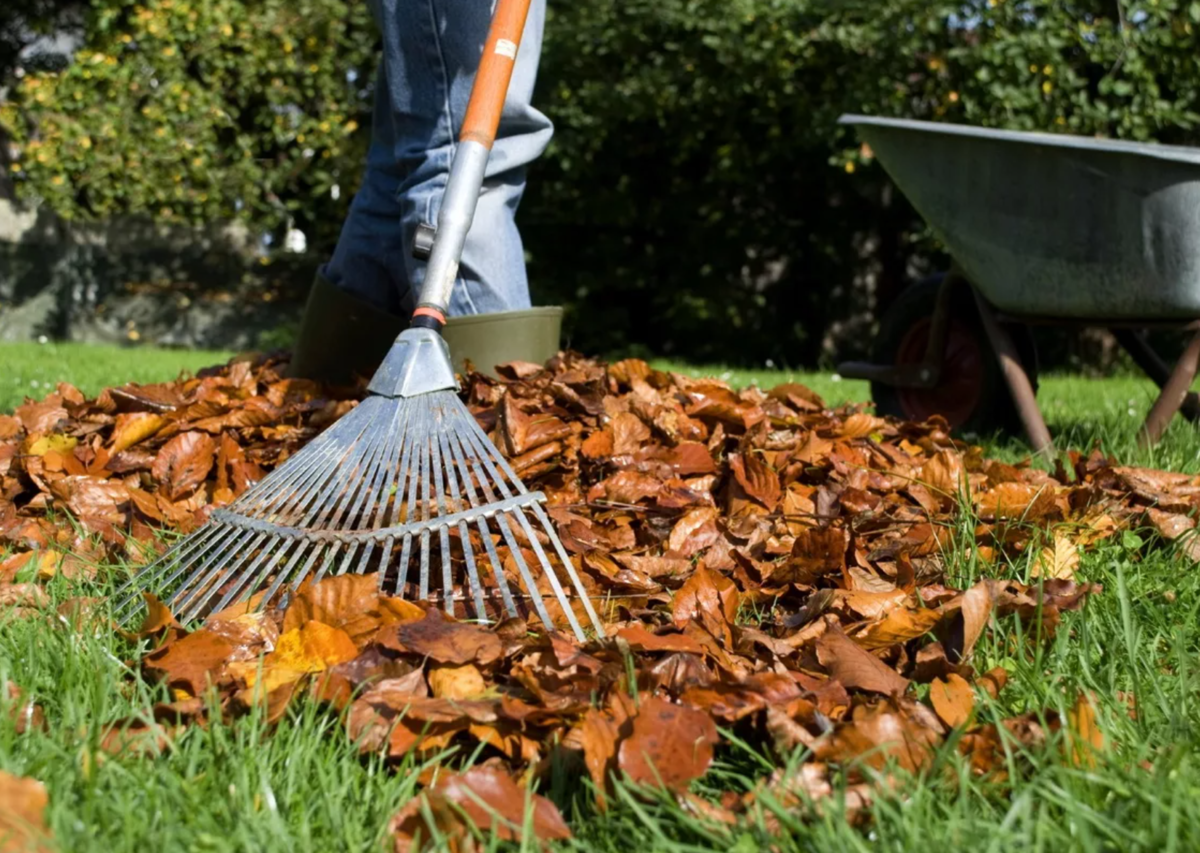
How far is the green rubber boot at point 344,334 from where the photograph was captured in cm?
274

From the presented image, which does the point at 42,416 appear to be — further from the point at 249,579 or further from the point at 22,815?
the point at 22,815

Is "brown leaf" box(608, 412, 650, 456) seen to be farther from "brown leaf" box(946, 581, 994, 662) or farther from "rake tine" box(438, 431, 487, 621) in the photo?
"brown leaf" box(946, 581, 994, 662)

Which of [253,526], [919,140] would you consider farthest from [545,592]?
[919,140]

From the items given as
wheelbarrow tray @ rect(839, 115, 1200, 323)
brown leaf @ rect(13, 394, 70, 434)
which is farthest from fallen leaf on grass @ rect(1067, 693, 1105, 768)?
brown leaf @ rect(13, 394, 70, 434)

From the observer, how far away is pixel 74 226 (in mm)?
8633

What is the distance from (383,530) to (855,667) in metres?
0.67

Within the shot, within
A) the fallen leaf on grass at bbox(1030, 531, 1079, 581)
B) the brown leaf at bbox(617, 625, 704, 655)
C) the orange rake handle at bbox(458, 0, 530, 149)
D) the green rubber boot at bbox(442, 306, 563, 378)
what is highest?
the orange rake handle at bbox(458, 0, 530, 149)

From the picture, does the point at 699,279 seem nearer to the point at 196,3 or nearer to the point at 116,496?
the point at 196,3

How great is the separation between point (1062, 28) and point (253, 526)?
5496mm

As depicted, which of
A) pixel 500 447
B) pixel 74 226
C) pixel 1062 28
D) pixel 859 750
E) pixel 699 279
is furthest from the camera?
pixel 74 226

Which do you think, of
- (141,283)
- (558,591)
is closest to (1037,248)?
(558,591)

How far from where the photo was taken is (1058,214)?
2.92 metres

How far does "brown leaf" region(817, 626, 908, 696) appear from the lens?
1.38 metres

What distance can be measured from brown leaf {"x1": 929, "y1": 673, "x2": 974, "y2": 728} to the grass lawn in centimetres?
6
